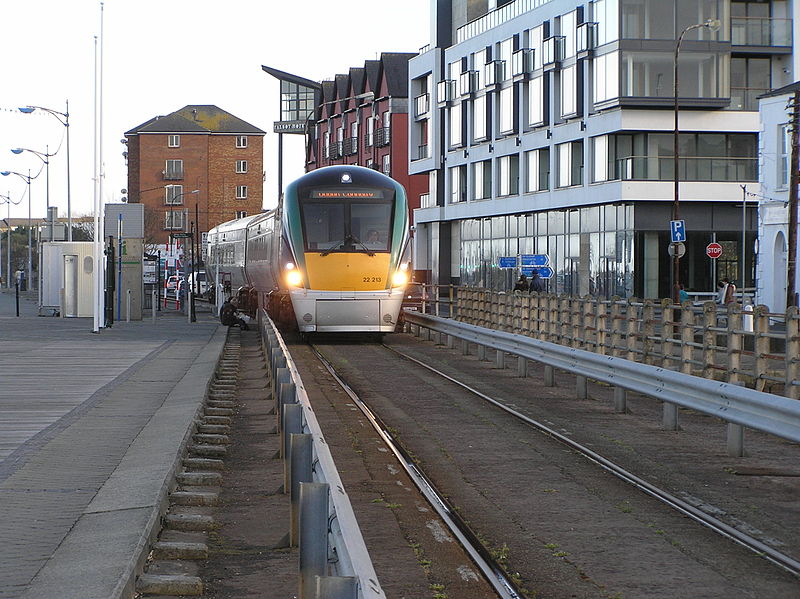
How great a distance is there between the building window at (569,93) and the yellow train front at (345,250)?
30.5 meters

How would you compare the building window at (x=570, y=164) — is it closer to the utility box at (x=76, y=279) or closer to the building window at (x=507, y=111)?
the building window at (x=507, y=111)

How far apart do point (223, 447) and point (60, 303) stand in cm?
3538

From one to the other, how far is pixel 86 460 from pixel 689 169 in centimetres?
4695

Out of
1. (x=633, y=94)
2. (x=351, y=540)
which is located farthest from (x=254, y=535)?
(x=633, y=94)

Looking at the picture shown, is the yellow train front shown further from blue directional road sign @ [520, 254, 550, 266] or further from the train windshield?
blue directional road sign @ [520, 254, 550, 266]

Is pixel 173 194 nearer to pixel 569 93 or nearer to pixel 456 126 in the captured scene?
pixel 456 126

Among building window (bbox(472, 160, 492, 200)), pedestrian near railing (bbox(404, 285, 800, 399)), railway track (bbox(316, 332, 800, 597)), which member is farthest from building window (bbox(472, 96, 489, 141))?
railway track (bbox(316, 332, 800, 597))

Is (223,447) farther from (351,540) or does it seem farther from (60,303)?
(60,303)

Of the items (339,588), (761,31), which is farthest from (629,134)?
(339,588)

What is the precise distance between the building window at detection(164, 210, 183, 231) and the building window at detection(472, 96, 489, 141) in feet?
184

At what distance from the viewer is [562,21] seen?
196 feet

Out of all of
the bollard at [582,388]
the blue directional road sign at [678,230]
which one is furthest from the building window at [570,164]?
the bollard at [582,388]

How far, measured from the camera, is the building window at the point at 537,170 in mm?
61656

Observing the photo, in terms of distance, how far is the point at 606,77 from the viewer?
5512cm
